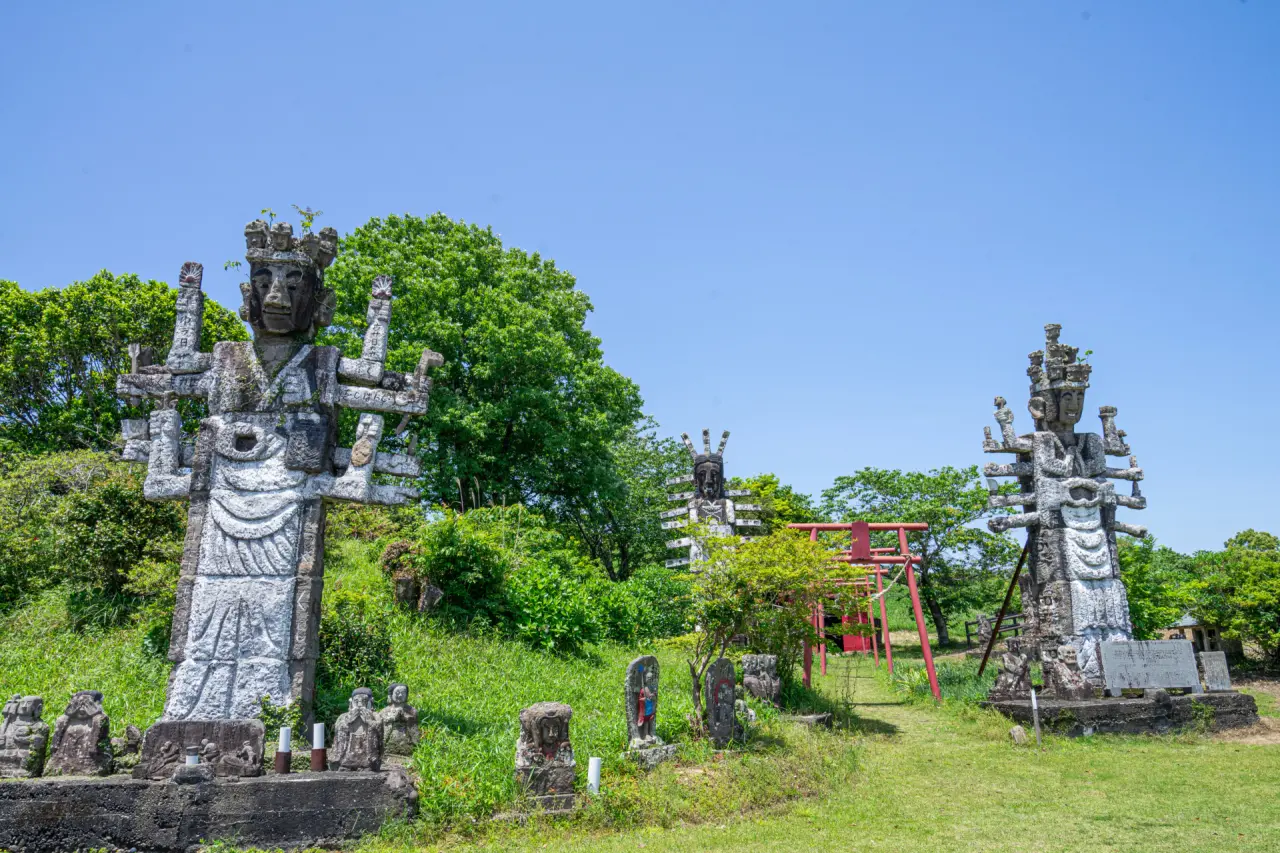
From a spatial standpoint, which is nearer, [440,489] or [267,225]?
[267,225]

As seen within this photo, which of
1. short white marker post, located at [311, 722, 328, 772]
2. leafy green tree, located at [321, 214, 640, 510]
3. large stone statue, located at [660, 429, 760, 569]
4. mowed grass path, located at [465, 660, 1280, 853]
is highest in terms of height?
leafy green tree, located at [321, 214, 640, 510]

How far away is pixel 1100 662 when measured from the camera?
11547 mm

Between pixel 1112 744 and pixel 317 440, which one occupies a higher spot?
pixel 317 440

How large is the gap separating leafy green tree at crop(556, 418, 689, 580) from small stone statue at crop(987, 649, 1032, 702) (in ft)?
38.9

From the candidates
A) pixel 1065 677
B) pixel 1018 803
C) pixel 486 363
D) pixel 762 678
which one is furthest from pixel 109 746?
pixel 486 363

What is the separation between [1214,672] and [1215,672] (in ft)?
0.05

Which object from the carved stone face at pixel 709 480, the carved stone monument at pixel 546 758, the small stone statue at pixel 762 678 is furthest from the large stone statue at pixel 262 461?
the carved stone face at pixel 709 480

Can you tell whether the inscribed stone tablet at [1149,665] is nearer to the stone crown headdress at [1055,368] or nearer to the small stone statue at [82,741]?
the stone crown headdress at [1055,368]

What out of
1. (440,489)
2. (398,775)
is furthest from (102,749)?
(440,489)

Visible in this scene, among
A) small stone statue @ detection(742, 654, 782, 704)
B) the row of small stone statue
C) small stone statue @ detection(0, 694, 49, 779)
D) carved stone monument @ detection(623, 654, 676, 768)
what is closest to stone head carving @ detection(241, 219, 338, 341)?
the row of small stone statue

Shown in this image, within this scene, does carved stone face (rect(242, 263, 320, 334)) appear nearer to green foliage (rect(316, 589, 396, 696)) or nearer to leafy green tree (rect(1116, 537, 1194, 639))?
green foliage (rect(316, 589, 396, 696))

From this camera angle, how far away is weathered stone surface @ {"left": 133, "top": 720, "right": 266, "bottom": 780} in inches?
243

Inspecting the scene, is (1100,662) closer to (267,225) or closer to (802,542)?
(802,542)

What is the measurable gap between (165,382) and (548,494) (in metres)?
14.7
